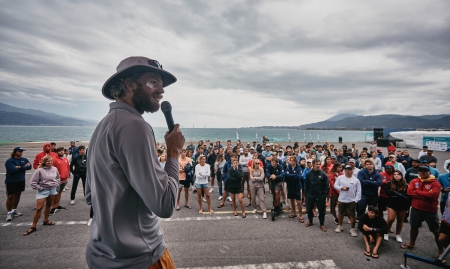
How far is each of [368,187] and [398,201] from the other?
74 centimetres

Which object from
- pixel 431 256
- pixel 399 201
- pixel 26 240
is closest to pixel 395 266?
pixel 431 256

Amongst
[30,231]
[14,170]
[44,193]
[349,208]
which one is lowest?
[30,231]

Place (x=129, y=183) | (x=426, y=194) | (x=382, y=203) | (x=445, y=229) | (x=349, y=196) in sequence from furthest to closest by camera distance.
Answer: (x=382, y=203) → (x=349, y=196) → (x=426, y=194) → (x=445, y=229) → (x=129, y=183)

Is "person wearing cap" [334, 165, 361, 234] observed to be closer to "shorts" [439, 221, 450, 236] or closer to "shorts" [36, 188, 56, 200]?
"shorts" [439, 221, 450, 236]

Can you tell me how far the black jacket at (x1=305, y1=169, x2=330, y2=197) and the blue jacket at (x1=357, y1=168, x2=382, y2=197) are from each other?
1.01 meters

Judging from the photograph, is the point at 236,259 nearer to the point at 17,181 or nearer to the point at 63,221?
the point at 63,221

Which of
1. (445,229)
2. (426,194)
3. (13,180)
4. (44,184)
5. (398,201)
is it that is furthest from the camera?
(13,180)

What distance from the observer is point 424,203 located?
16.5 feet

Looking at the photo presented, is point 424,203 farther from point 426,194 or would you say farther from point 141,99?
point 141,99

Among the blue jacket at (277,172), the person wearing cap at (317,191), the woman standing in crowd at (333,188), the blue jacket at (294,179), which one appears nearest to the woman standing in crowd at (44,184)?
the blue jacket at (277,172)

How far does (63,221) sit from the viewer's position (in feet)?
20.5

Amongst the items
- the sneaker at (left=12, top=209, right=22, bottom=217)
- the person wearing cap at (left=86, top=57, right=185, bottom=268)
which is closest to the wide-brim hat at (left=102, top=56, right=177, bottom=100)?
the person wearing cap at (left=86, top=57, right=185, bottom=268)

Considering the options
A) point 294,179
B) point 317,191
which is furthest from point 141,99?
point 294,179

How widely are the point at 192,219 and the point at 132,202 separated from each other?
6.13 metres
